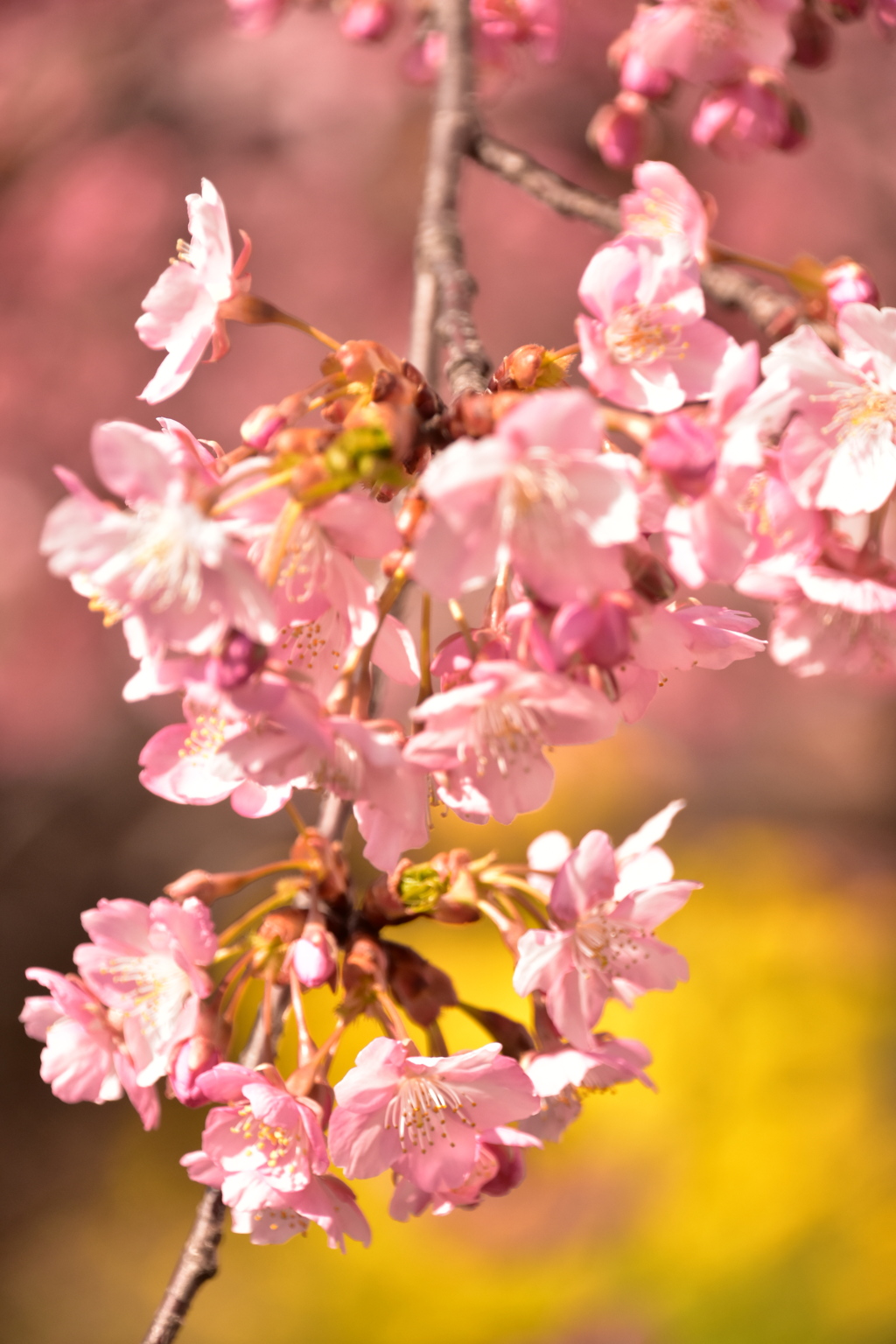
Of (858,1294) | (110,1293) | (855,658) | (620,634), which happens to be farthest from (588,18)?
(110,1293)

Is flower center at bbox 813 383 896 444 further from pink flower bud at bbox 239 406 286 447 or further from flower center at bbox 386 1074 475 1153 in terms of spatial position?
flower center at bbox 386 1074 475 1153

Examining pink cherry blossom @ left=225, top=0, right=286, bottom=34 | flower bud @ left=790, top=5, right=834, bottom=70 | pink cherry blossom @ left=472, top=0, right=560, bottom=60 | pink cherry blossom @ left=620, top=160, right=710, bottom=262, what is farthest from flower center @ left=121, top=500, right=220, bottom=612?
pink cherry blossom @ left=225, top=0, right=286, bottom=34

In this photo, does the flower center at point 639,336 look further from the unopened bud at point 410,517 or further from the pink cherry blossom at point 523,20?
the pink cherry blossom at point 523,20

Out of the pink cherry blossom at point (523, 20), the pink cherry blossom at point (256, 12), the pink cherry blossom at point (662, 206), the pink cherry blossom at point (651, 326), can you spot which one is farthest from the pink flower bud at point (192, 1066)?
the pink cherry blossom at point (256, 12)

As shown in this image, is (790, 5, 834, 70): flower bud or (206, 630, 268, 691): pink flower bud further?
(790, 5, 834, 70): flower bud

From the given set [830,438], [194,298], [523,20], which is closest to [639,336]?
[830,438]

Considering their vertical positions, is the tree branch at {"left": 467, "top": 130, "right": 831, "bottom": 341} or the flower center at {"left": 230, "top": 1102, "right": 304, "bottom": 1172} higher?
the tree branch at {"left": 467, "top": 130, "right": 831, "bottom": 341}

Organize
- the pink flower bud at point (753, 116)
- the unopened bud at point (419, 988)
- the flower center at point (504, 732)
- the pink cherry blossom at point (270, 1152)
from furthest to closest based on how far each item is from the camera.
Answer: the pink flower bud at point (753, 116), the unopened bud at point (419, 988), the pink cherry blossom at point (270, 1152), the flower center at point (504, 732)
